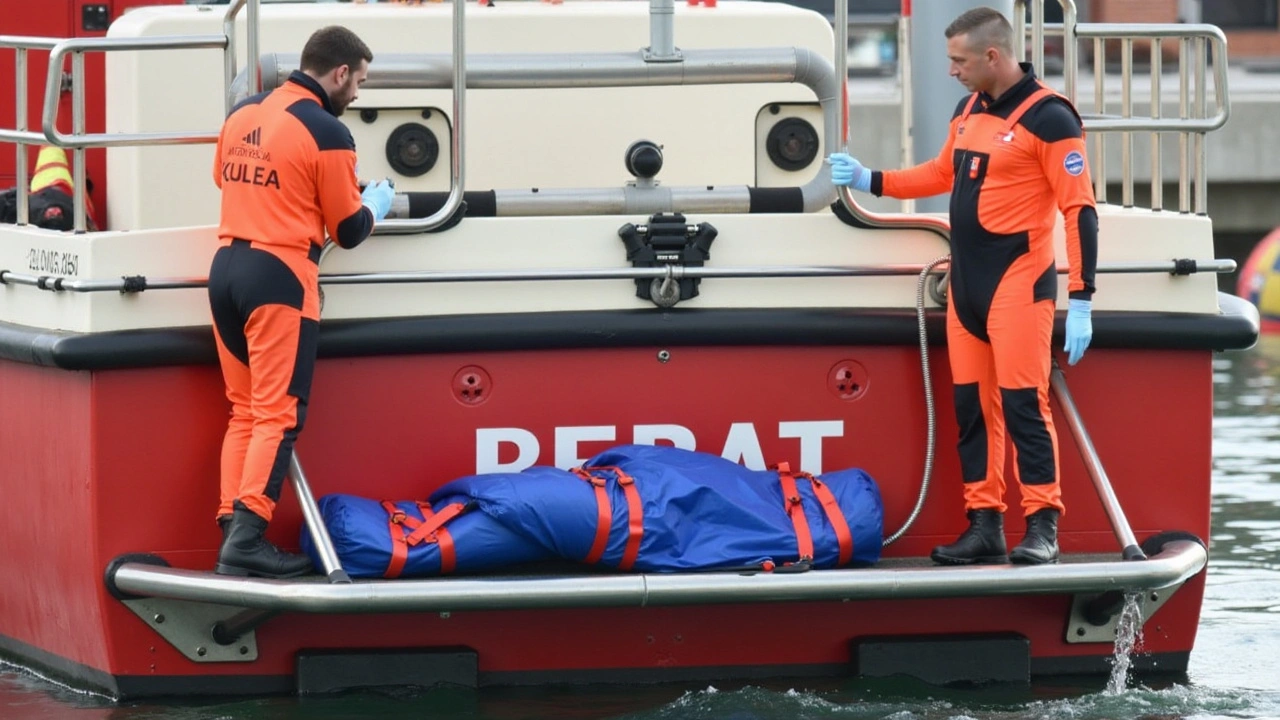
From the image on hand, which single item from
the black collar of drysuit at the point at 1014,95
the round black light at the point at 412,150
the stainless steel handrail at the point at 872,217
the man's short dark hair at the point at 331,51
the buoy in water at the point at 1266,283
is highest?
the man's short dark hair at the point at 331,51

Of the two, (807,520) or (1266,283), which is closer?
(807,520)

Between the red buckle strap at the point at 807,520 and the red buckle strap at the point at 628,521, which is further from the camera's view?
the red buckle strap at the point at 807,520

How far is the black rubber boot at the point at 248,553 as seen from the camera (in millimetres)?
5324

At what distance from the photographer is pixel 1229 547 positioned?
7906 mm

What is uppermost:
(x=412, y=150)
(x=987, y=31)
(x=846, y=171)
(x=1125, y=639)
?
(x=987, y=31)

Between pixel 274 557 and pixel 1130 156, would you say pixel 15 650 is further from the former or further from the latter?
pixel 1130 156

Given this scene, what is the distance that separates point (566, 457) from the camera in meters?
5.70

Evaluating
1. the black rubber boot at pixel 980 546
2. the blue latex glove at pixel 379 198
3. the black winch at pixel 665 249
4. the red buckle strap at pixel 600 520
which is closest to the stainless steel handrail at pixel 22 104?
the blue latex glove at pixel 379 198

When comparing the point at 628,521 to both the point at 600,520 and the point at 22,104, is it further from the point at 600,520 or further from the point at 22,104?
the point at 22,104

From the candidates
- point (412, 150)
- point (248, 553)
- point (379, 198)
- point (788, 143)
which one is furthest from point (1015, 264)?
point (248, 553)

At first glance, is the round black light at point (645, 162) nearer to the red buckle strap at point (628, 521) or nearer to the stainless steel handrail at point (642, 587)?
the red buckle strap at point (628, 521)

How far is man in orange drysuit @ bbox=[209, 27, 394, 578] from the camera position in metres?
5.29

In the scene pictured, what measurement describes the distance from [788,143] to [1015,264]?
142 centimetres

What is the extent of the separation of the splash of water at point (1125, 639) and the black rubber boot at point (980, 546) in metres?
0.39
